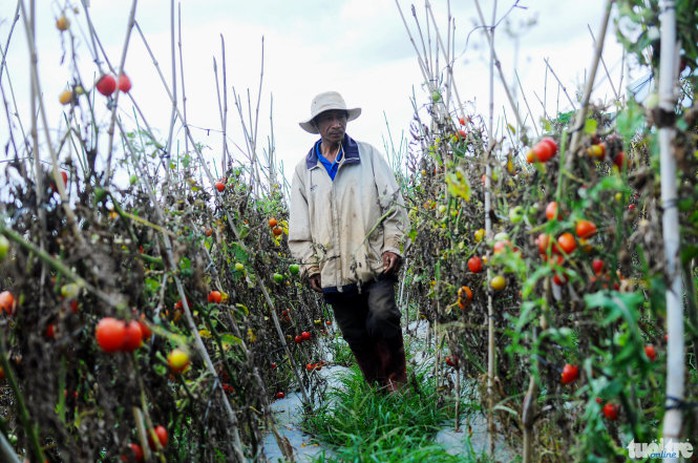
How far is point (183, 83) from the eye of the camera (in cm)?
238

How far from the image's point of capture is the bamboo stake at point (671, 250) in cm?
101

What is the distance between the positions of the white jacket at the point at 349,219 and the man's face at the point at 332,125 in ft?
0.21

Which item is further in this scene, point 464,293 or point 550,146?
point 464,293

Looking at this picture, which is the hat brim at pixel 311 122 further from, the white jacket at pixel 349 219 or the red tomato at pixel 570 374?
the red tomato at pixel 570 374

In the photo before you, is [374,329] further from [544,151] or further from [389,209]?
[544,151]

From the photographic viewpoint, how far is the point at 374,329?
8.70 ft

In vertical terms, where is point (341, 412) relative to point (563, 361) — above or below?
below

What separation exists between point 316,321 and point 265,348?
835 millimetres

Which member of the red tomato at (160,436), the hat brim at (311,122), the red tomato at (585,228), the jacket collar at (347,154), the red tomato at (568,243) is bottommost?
the red tomato at (160,436)

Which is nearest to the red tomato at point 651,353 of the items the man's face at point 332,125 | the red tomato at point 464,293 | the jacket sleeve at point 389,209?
the red tomato at point 464,293

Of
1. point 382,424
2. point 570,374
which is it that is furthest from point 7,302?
point 382,424

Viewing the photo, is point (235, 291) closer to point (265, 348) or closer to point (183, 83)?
point (265, 348)

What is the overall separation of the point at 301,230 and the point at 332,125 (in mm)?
551

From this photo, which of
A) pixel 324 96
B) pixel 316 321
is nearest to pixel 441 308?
pixel 324 96
